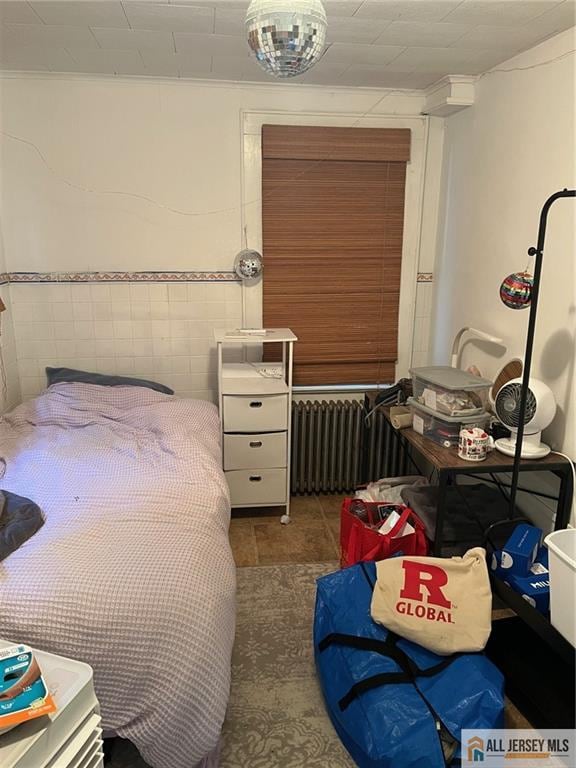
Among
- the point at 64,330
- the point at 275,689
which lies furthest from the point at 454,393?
the point at 64,330

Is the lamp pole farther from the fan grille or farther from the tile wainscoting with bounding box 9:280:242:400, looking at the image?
the tile wainscoting with bounding box 9:280:242:400

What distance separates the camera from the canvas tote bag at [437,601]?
176 cm

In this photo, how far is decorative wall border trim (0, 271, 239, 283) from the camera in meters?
3.16

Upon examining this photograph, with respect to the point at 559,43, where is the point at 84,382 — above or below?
below

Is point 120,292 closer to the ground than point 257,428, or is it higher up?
higher up

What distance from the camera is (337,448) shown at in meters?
3.39

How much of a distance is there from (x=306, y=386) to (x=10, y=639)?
225cm

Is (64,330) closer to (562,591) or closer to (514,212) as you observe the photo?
(514,212)

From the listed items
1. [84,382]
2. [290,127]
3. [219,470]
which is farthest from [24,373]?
[290,127]

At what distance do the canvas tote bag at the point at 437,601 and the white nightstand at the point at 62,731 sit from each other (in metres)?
0.97

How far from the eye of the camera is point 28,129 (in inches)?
117

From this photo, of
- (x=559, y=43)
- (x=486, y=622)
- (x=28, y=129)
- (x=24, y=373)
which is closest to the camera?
(x=486, y=622)

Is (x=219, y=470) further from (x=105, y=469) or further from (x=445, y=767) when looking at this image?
(x=445, y=767)

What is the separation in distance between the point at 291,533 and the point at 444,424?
3.72 feet
